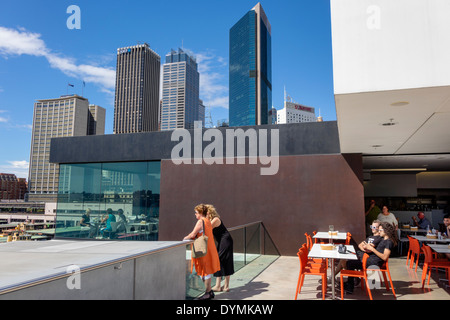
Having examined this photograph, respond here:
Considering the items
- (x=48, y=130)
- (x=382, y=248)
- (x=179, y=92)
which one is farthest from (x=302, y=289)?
(x=179, y=92)

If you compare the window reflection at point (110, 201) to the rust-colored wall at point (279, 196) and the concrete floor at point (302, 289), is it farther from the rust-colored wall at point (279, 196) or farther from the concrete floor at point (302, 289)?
the concrete floor at point (302, 289)

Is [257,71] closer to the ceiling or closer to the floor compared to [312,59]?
closer to the ceiling

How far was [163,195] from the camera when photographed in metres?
9.89

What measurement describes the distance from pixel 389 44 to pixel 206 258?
3.51m

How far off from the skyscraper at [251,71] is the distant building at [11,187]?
377ft

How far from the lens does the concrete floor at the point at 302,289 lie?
4.84m

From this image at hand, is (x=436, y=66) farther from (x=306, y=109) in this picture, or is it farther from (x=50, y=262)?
(x=306, y=109)

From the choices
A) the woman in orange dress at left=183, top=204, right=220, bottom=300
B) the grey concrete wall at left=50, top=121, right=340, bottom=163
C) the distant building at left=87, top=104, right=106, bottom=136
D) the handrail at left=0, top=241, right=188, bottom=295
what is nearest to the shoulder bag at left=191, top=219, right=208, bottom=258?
the woman in orange dress at left=183, top=204, right=220, bottom=300

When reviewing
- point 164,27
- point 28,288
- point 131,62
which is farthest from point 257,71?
Answer: point 28,288

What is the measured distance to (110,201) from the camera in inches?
401

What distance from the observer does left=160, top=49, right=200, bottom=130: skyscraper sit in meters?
167

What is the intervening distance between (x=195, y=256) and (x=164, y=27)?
29.1 meters

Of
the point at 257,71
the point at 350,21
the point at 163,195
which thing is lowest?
the point at 163,195
